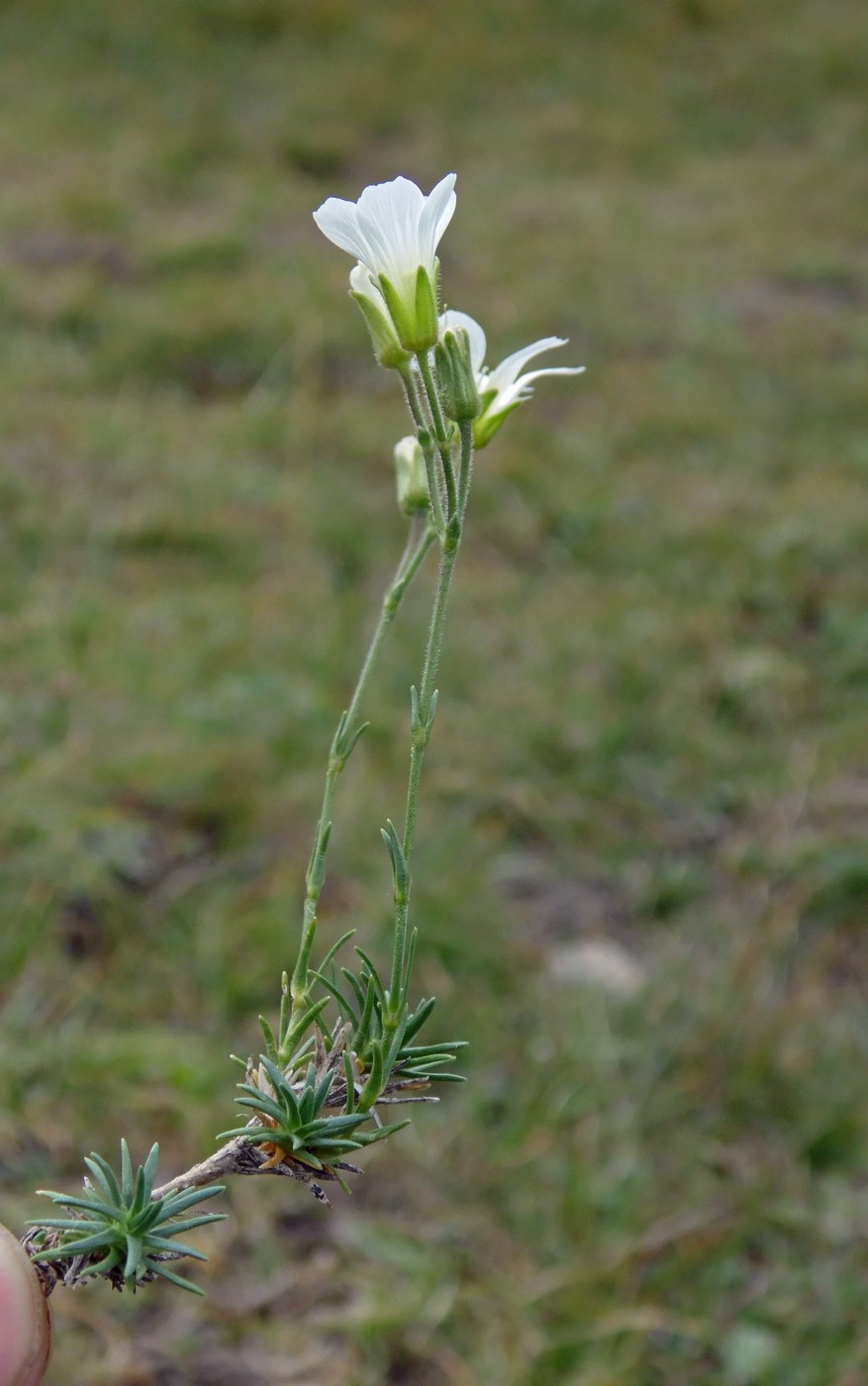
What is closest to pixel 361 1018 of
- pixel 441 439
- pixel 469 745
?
pixel 441 439

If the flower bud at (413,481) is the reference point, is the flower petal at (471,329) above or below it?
above

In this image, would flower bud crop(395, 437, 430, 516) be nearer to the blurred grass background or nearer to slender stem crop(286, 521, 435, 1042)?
slender stem crop(286, 521, 435, 1042)

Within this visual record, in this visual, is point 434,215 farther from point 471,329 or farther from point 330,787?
point 330,787

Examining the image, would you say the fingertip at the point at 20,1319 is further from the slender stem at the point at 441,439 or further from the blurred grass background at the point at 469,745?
the blurred grass background at the point at 469,745

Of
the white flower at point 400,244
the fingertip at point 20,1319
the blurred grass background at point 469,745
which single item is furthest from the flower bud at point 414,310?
the blurred grass background at point 469,745

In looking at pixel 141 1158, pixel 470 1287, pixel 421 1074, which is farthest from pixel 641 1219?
pixel 421 1074

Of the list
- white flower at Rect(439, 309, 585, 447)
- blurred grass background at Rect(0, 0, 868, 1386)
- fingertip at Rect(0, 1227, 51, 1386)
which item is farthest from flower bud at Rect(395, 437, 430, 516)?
blurred grass background at Rect(0, 0, 868, 1386)
